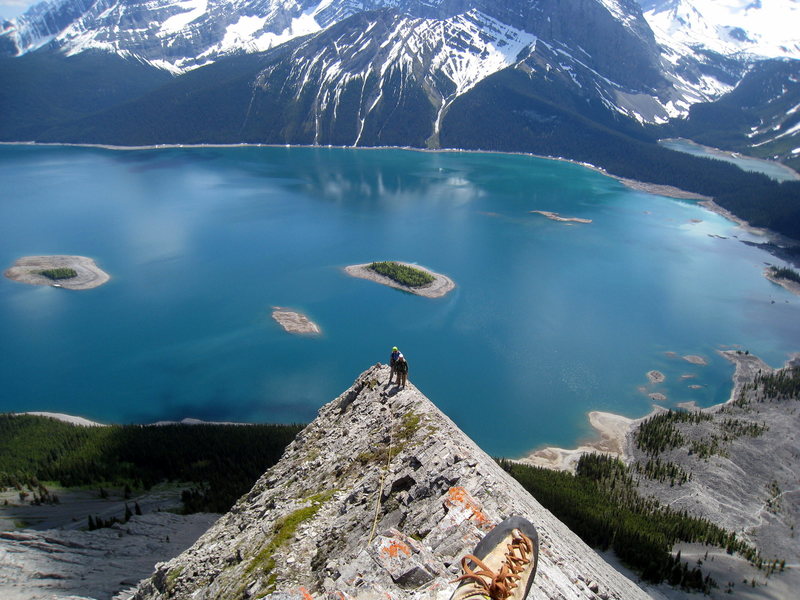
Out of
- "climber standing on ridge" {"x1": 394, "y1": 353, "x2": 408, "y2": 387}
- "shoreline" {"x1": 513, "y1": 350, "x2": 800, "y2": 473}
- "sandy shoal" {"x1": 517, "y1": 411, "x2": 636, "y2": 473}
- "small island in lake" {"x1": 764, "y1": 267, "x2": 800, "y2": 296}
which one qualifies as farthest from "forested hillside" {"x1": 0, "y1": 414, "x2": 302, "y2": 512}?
"small island in lake" {"x1": 764, "y1": 267, "x2": 800, "y2": 296}

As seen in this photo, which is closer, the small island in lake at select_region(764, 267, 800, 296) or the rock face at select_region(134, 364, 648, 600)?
the rock face at select_region(134, 364, 648, 600)

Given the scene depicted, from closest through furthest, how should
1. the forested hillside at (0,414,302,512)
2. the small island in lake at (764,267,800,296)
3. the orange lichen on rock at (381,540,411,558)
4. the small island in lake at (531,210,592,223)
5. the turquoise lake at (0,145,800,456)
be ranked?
the orange lichen on rock at (381,540,411,558) < the forested hillside at (0,414,302,512) < the turquoise lake at (0,145,800,456) < the small island in lake at (764,267,800,296) < the small island in lake at (531,210,592,223)

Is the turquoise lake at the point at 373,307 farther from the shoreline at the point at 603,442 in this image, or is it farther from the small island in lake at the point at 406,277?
the small island in lake at the point at 406,277

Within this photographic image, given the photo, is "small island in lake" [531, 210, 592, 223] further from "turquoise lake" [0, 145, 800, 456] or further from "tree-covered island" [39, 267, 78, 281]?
Result: "tree-covered island" [39, 267, 78, 281]

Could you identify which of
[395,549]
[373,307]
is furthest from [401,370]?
[373,307]

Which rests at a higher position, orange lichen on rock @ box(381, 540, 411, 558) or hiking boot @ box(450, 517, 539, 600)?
hiking boot @ box(450, 517, 539, 600)

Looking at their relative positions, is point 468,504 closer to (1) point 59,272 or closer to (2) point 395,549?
(2) point 395,549
